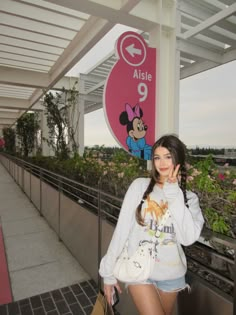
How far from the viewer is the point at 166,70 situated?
386 centimetres

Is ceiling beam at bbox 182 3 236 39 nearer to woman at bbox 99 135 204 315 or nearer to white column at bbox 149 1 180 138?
white column at bbox 149 1 180 138

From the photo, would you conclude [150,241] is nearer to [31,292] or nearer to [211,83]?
[31,292]

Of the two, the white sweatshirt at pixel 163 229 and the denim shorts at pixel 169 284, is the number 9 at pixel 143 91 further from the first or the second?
the denim shorts at pixel 169 284

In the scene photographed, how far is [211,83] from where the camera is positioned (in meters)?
8.09

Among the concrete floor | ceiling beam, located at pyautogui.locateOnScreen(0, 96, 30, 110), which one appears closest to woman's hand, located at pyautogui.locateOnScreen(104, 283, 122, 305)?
the concrete floor

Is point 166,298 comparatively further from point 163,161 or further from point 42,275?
point 42,275

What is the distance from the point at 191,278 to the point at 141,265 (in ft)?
1.40

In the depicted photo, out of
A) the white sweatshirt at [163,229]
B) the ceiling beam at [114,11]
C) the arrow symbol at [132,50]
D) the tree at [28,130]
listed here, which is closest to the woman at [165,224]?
the white sweatshirt at [163,229]

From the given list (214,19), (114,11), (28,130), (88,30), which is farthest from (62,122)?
(28,130)

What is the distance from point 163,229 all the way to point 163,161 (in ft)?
1.02

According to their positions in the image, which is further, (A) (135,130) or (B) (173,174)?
(A) (135,130)

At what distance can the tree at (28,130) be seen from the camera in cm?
1133

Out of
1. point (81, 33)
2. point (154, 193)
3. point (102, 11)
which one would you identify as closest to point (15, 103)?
point (81, 33)

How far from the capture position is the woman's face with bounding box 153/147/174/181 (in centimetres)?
118
